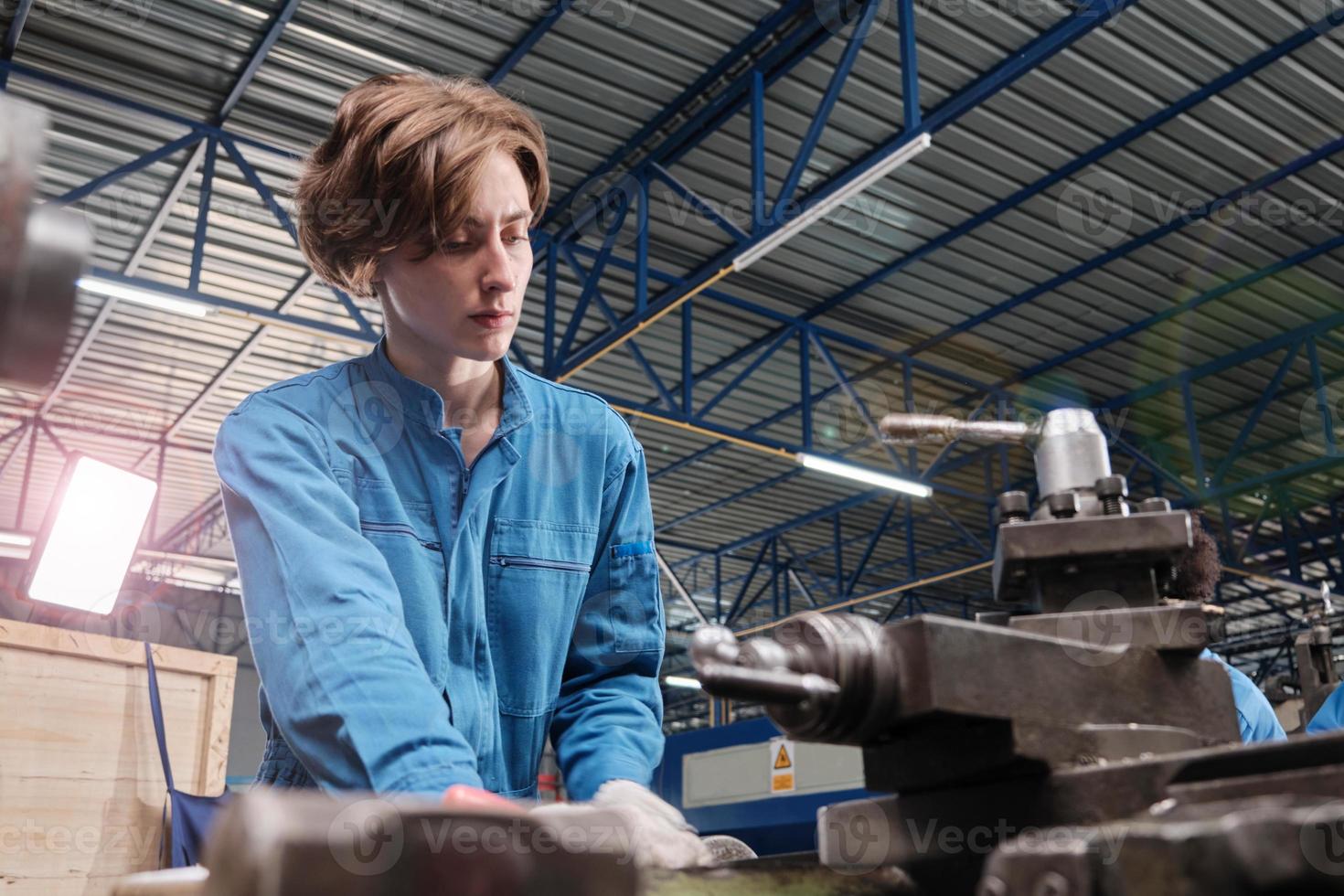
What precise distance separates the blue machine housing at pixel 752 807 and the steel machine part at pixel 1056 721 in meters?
4.81

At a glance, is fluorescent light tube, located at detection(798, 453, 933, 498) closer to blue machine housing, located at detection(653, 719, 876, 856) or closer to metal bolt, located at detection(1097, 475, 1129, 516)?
blue machine housing, located at detection(653, 719, 876, 856)

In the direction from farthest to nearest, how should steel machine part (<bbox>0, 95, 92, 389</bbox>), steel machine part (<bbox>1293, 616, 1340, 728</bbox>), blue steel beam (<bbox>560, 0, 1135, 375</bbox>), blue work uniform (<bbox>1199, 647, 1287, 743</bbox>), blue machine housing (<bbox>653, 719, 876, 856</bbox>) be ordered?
1. blue machine housing (<bbox>653, 719, 876, 856</bbox>)
2. blue steel beam (<bbox>560, 0, 1135, 375</bbox>)
3. steel machine part (<bbox>1293, 616, 1340, 728</bbox>)
4. blue work uniform (<bbox>1199, 647, 1287, 743</bbox>)
5. steel machine part (<bbox>0, 95, 92, 389</bbox>)

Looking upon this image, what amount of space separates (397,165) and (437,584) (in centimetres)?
52

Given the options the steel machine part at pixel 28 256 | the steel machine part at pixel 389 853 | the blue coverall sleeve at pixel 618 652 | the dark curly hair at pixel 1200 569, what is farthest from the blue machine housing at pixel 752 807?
the steel machine part at pixel 28 256

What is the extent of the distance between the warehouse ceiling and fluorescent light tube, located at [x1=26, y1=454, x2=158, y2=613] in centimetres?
288

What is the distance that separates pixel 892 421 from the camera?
127 centimetres

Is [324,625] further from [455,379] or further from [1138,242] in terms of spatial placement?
[1138,242]

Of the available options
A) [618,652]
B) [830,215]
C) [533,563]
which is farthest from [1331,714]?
[830,215]

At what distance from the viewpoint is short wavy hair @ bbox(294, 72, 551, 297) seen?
4.38 feet

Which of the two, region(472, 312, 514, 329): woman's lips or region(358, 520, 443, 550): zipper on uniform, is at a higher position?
region(472, 312, 514, 329): woman's lips

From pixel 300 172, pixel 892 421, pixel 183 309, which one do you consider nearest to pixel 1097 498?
pixel 892 421

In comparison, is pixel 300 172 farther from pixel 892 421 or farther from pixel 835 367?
pixel 835 367

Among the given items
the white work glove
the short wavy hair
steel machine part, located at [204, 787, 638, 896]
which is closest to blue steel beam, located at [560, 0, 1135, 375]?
the short wavy hair

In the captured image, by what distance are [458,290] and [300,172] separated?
1.21 feet
